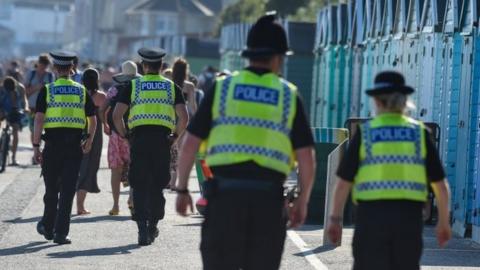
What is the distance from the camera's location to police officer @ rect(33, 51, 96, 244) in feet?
40.5

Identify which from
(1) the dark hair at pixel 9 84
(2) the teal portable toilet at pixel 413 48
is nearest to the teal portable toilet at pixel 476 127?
(2) the teal portable toilet at pixel 413 48

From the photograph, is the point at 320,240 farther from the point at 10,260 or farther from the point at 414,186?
the point at 414,186

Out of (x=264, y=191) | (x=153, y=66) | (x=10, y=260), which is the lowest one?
(x=10, y=260)

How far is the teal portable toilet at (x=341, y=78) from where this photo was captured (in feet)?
82.0

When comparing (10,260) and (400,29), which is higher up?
(400,29)

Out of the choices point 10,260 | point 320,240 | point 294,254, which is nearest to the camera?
point 10,260

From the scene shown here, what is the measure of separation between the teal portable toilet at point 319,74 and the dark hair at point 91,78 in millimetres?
12354

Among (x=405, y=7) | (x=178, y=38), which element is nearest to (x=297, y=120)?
(x=405, y=7)

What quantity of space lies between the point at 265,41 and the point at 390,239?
3.99 feet

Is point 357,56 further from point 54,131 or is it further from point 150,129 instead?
point 54,131

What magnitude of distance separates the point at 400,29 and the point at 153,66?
7.48m

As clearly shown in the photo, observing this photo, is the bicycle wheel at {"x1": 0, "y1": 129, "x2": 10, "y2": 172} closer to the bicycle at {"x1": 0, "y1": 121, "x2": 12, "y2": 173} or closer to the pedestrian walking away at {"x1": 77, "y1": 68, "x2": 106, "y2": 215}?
the bicycle at {"x1": 0, "y1": 121, "x2": 12, "y2": 173}

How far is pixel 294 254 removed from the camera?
12.4m

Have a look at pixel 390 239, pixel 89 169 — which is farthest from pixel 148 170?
pixel 390 239
